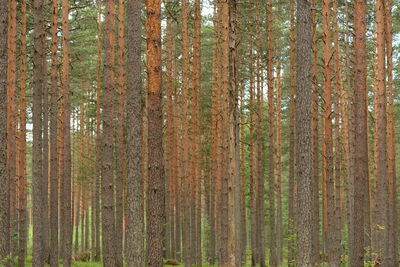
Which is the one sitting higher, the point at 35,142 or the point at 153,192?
the point at 35,142

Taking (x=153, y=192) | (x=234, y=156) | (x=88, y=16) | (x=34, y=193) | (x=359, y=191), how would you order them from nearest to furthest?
1. (x=153, y=192)
2. (x=359, y=191)
3. (x=34, y=193)
4. (x=234, y=156)
5. (x=88, y=16)

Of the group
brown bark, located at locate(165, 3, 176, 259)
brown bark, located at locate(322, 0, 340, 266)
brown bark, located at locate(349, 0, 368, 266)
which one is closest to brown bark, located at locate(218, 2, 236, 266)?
brown bark, located at locate(322, 0, 340, 266)

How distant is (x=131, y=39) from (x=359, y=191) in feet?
19.9

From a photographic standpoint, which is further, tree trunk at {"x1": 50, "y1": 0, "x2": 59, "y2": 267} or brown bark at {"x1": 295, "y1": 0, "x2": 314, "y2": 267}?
tree trunk at {"x1": 50, "y1": 0, "x2": 59, "y2": 267}

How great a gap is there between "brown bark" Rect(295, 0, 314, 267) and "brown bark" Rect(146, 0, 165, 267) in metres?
2.46

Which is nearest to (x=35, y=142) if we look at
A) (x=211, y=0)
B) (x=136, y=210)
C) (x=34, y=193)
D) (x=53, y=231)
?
(x=34, y=193)

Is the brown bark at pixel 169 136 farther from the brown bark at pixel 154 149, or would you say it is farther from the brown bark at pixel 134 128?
the brown bark at pixel 154 149

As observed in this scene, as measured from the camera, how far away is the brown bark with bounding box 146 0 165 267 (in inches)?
309

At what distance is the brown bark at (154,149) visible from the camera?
7.84 m

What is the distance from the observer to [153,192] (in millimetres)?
7855

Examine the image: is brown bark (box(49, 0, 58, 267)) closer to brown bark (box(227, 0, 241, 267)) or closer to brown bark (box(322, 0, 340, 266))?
brown bark (box(227, 0, 241, 267))

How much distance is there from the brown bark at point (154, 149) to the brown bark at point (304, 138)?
2461mm

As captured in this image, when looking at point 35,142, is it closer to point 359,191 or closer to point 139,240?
point 139,240

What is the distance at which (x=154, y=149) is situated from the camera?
26.0ft
